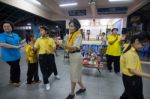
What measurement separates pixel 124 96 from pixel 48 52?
1837 millimetres

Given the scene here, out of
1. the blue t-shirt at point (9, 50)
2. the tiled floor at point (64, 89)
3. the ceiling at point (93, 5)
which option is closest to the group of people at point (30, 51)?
the blue t-shirt at point (9, 50)

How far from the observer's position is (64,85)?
353cm

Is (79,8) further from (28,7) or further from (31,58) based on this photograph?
(31,58)

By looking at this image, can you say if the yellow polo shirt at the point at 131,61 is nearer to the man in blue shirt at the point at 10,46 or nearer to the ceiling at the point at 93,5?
the man in blue shirt at the point at 10,46

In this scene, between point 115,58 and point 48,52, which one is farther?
point 115,58

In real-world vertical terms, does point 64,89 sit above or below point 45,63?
below

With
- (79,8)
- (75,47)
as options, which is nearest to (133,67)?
(75,47)

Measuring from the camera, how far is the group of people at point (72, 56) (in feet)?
5.52

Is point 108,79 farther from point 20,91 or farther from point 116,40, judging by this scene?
point 20,91

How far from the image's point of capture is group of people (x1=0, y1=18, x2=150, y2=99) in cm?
168

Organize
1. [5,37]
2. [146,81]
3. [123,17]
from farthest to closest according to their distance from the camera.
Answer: [123,17], [146,81], [5,37]

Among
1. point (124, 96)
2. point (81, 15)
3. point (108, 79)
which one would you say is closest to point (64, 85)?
point (108, 79)

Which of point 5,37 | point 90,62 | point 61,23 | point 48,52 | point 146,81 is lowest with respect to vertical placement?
point 146,81

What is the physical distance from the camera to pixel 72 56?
2574mm
